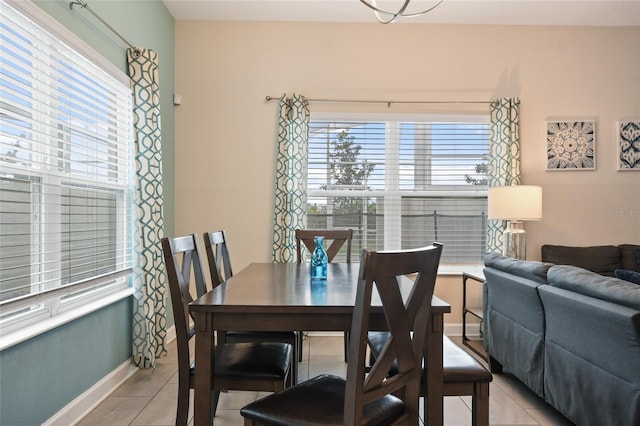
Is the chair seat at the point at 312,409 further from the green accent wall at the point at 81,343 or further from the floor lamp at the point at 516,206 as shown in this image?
the floor lamp at the point at 516,206

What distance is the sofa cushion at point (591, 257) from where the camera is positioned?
334 centimetres

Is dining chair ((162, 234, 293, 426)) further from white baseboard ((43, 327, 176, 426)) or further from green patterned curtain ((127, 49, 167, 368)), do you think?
green patterned curtain ((127, 49, 167, 368))

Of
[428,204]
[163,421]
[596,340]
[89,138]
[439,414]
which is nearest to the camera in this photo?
[439,414]

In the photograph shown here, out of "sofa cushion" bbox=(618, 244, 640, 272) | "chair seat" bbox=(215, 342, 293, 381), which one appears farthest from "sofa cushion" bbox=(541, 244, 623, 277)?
"chair seat" bbox=(215, 342, 293, 381)

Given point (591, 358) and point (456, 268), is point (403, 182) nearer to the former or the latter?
point (456, 268)

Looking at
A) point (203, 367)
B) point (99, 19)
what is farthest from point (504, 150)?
point (99, 19)

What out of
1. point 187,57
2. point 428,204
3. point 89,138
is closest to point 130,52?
point 89,138

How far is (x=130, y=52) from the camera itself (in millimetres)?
2664

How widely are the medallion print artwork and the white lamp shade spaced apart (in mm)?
1271

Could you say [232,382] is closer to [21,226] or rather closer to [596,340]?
[21,226]

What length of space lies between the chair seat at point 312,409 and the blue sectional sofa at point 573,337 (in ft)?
3.29

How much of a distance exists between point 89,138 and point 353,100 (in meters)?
2.31

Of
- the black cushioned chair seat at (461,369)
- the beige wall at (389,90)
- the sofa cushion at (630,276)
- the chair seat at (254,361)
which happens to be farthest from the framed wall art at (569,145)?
the chair seat at (254,361)

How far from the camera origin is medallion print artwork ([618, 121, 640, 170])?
3.66m
